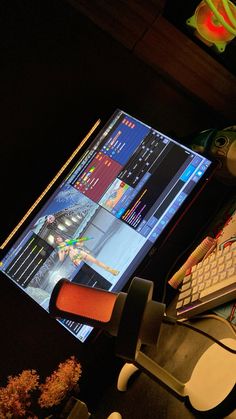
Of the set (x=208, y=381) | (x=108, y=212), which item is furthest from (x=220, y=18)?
(x=208, y=381)

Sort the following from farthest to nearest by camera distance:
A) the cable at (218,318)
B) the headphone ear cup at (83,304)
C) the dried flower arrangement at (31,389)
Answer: the dried flower arrangement at (31,389) → the cable at (218,318) → the headphone ear cup at (83,304)

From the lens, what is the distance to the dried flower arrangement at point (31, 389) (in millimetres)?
1047

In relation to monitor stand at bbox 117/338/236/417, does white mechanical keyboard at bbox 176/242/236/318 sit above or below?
above

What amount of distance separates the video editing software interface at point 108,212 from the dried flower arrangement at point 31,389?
0.14m

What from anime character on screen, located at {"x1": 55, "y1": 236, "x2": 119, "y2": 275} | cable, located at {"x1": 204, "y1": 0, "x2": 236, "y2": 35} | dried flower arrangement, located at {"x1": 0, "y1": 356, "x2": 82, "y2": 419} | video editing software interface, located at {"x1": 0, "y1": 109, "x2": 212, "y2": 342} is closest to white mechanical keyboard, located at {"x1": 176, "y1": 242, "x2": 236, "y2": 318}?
video editing software interface, located at {"x1": 0, "y1": 109, "x2": 212, "y2": 342}

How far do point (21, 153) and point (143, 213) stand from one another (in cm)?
50

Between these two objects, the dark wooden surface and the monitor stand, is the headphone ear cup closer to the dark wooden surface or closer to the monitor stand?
the monitor stand

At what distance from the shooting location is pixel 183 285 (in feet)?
3.43

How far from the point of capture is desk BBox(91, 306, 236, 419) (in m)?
0.93

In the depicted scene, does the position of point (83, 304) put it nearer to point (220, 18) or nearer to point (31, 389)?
point (31, 389)

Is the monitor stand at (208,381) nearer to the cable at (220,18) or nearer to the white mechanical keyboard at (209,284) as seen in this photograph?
the white mechanical keyboard at (209,284)

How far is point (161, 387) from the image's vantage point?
1015mm

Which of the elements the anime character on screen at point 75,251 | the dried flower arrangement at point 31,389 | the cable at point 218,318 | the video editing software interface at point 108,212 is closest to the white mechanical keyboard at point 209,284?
the cable at point 218,318

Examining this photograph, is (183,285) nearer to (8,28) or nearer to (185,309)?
(185,309)
